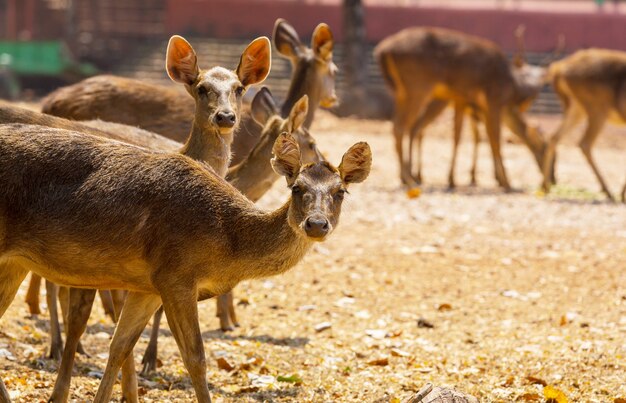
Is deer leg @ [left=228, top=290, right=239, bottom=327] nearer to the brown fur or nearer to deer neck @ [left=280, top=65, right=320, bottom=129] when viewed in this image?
the brown fur

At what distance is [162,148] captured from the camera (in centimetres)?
786

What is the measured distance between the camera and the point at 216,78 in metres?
7.57

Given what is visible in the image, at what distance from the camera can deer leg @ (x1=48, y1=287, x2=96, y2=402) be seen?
6363 mm

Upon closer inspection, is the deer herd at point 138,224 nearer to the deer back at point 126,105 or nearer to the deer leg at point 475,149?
the deer back at point 126,105

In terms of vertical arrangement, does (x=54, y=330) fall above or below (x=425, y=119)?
above

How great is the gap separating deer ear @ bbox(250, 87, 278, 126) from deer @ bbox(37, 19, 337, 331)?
1002mm

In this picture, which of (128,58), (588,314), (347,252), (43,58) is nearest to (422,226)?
(347,252)

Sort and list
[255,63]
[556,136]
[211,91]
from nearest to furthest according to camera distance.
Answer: [211,91] → [255,63] → [556,136]

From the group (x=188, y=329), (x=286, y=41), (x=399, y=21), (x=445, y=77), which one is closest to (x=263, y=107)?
(x=286, y=41)

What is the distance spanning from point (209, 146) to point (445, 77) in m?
10.1

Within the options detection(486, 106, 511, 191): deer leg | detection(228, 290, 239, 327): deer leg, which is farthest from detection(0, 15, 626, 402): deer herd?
detection(486, 106, 511, 191): deer leg

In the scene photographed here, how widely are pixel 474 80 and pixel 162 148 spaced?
10.1m

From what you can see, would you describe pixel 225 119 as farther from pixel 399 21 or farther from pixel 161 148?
pixel 399 21

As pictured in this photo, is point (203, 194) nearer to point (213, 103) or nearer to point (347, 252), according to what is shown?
point (213, 103)
